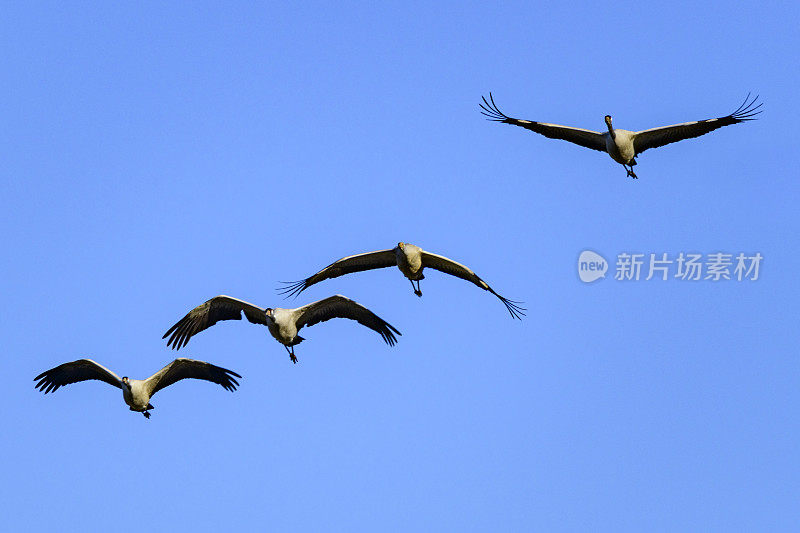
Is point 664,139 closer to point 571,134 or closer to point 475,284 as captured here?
point 571,134

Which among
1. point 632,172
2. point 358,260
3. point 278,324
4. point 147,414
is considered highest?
point 632,172

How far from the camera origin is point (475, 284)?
29969mm

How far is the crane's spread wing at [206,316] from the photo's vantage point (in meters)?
30.2

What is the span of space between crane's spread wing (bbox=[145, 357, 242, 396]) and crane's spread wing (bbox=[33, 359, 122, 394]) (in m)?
1.13

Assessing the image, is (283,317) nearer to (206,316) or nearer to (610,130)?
(206,316)

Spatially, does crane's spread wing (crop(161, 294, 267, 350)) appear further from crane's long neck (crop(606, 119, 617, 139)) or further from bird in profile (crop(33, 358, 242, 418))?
crane's long neck (crop(606, 119, 617, 139))

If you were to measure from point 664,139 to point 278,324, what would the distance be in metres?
10.7

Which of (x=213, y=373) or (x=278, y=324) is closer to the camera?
(x=278, y=324)

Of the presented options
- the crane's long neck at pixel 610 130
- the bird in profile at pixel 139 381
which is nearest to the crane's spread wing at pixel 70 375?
the bird in profile at pixel 139 381

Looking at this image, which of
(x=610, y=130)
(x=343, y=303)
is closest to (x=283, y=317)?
(x=343, y=303)

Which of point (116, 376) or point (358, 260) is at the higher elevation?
point (358, 260)

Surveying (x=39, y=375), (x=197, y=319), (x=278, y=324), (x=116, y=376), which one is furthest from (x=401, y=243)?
(x=39, y=375)

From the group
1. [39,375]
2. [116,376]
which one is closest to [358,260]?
[116,376]

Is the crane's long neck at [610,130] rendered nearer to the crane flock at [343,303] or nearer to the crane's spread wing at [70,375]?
the crane flock at [343,303]
